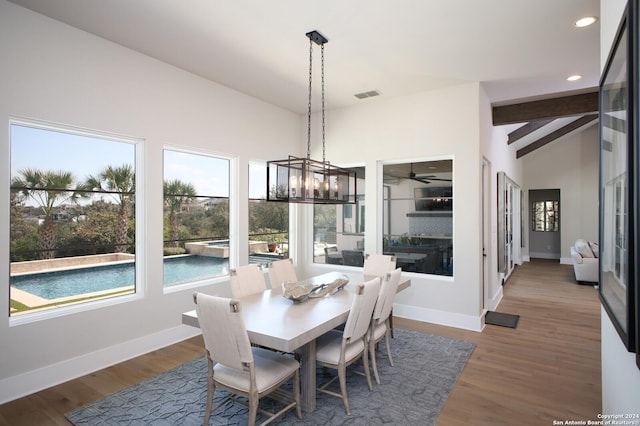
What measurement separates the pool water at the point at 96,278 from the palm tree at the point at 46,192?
0.72ft

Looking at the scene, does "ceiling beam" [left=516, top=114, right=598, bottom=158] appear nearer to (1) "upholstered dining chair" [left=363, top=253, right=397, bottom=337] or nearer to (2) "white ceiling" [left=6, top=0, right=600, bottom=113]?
(2) "white ceiling" [left=6, top=0, right=600, bottom=113]

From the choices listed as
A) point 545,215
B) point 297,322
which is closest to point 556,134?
point 545,215

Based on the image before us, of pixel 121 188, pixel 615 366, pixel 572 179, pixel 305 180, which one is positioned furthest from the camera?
pixel 572 179

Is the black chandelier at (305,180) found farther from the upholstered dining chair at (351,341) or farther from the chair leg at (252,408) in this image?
the chair leg at (252,408)

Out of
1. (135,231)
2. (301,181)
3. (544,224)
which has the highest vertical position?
(301,181)

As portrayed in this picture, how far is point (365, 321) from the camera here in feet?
8.99

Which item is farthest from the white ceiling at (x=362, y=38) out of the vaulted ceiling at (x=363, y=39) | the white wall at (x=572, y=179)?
the white wall at (x=572, y=179)

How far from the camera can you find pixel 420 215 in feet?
16.5

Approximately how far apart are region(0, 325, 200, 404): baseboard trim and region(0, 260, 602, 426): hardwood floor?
0.21ft

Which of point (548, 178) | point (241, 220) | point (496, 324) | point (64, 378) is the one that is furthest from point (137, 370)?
point (548, 178)

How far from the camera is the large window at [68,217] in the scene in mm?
2943

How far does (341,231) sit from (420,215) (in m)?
Result: 1.35

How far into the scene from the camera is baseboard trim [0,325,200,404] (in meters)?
2.75

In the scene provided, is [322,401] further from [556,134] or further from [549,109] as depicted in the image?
[556,134]
